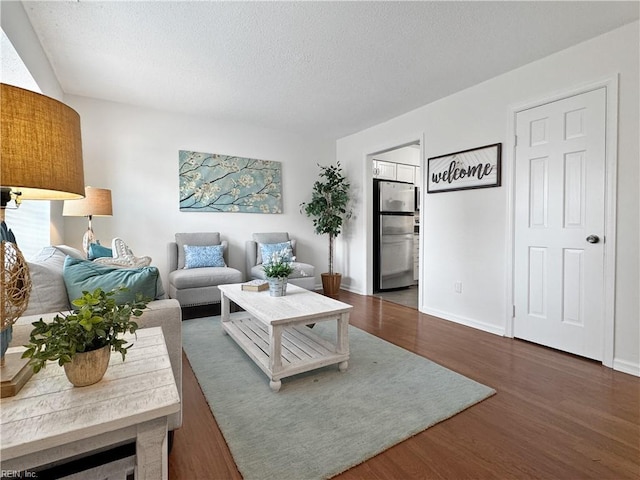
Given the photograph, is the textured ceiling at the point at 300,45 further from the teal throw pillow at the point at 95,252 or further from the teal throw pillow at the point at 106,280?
the teal throw pillow at the point at 106,280

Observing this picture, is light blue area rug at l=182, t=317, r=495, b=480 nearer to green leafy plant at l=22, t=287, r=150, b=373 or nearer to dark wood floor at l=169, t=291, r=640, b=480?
dark wood floor at l=169, t=291, r=640, b=480

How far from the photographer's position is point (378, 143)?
4.42 meters

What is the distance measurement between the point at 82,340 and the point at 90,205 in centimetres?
272

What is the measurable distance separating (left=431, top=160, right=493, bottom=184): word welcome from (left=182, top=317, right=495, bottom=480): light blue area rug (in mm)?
1887

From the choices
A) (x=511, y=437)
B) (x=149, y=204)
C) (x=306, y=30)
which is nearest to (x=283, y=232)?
(x=149, y=204)

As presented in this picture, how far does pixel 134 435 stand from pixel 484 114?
3534mm

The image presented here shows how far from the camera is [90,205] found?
9.97 feet

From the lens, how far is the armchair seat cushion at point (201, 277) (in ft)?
11.1

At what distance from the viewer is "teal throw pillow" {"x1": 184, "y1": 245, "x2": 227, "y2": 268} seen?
384 cm

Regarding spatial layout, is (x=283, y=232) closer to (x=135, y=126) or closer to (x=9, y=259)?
(x=135, y=126)

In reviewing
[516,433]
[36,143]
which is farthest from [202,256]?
[516,433]

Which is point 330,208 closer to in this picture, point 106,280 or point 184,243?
point 184,243

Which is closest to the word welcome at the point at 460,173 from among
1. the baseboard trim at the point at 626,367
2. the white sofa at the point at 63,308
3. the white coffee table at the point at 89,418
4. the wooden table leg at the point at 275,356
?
the baseboard trim at the point at 626,367

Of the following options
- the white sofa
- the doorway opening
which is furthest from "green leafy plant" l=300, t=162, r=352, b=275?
the white sofa
